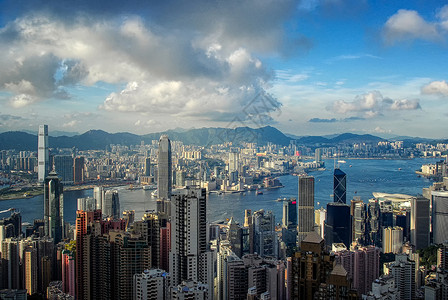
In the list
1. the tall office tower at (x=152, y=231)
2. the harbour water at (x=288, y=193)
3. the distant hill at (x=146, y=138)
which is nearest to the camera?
the tall office tower at (x=152, y=231)

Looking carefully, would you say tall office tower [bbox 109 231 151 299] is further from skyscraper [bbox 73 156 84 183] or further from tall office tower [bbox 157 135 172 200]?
skyscraper [bbox 73 156 84 183]

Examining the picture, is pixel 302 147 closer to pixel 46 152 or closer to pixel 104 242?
pixel 46 152

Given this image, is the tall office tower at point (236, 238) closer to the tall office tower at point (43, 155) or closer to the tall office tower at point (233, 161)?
the tall office tower at point (233, 161)

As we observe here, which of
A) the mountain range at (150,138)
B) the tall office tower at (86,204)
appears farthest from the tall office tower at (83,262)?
the tall office tower at (86,204)

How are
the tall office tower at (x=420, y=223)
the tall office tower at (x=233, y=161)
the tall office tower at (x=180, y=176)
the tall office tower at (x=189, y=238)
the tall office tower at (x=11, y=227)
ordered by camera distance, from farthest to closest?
the tall office tower at (x=233, y=161) < the tall office tower at (x=180, y=176) < the tall office tower at (x=420, y=223) < the tall office tower at (x=11, y=227) < the tall office tower at (x=189, y=238)

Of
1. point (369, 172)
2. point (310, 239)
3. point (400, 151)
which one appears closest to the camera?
point (310, 239)

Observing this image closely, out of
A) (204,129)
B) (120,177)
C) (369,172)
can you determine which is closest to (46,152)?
(120,177)

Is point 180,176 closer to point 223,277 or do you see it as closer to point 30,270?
point 30,270

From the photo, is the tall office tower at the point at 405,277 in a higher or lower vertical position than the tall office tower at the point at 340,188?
lower
